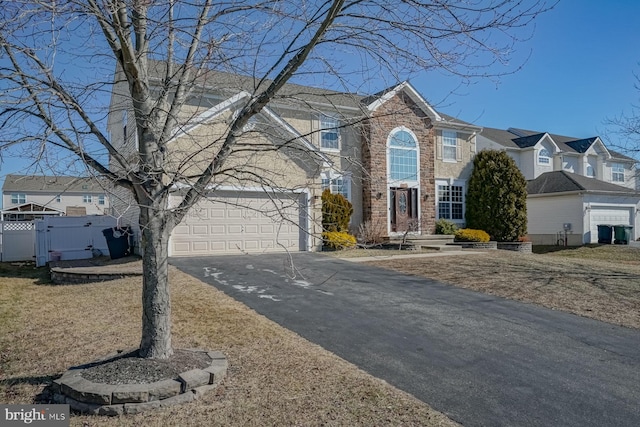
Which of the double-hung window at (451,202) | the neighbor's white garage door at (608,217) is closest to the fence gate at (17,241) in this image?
the double-hung window at (451,202)

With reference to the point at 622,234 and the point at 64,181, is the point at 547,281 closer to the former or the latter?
the point at 64,181

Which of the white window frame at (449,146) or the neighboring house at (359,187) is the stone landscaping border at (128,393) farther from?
the white window frame at (449,146)

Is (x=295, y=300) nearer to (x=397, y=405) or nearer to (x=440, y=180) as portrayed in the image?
(x=397, y=405)

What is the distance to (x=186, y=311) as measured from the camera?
25.3ft

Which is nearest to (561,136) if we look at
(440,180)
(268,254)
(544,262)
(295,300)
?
(440,180)

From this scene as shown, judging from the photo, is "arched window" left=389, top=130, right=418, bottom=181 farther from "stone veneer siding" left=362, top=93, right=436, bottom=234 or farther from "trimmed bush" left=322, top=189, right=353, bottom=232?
"trimmed bush" left=322, top=189, right=353, bottom=232

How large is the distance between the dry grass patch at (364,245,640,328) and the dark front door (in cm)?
524

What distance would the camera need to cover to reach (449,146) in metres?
23.4


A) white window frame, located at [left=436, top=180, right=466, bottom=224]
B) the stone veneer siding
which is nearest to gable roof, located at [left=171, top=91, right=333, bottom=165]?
the stone veneer siding

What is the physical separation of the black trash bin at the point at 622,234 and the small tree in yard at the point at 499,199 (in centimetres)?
684

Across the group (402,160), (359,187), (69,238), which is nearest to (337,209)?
(359,187)

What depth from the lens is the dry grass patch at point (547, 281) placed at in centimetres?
870

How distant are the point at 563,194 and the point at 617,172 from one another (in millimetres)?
15966

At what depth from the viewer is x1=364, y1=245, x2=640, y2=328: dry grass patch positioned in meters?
8.70
